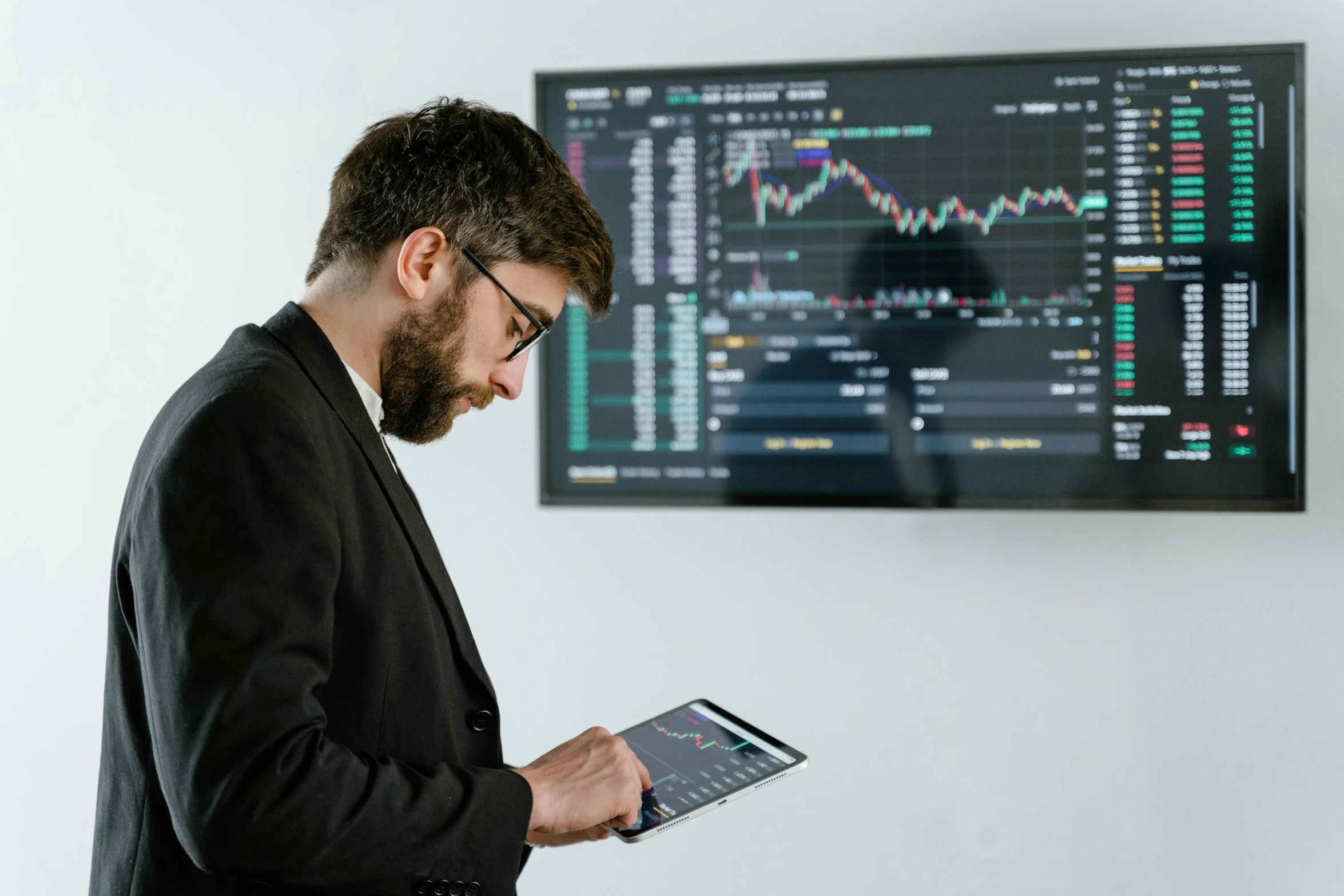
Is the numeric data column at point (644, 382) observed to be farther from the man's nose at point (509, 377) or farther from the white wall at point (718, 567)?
the man's nose at point (509, 377)

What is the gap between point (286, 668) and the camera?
0.86 metres

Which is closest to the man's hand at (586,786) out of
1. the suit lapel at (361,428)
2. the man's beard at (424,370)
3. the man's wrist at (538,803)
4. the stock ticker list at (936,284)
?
the man's wrist at (538,803)

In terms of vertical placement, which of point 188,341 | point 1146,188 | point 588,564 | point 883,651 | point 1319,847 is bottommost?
point 1319,847

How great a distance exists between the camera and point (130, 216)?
2232 millimetres

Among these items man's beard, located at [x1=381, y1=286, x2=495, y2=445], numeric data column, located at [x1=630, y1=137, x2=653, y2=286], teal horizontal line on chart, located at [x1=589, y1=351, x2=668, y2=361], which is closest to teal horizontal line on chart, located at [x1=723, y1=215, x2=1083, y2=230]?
numeric data column, located at [x1=630, y1=137, x2=653, y2=286]

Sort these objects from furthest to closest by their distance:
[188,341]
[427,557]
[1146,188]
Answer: [188,341]
[1146,188]
[427,557]

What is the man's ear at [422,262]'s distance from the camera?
1092 millimetres

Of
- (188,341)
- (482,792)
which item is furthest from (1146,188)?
(188,341)

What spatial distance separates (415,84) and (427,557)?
4.50ft

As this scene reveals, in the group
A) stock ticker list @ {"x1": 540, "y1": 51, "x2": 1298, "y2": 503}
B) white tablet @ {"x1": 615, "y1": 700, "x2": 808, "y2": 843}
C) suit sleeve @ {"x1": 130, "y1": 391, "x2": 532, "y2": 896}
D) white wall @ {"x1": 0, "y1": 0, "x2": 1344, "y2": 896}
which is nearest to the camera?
suit sleeve @ {"x1": 130, "y1": 391, "x2": 532, "y2": 896}

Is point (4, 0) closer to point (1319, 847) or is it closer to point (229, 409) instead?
point (229, 409)

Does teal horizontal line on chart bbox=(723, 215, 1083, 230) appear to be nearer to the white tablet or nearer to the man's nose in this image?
the man's nose

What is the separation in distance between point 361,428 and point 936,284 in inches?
47.0

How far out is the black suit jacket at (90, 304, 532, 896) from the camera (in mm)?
853
